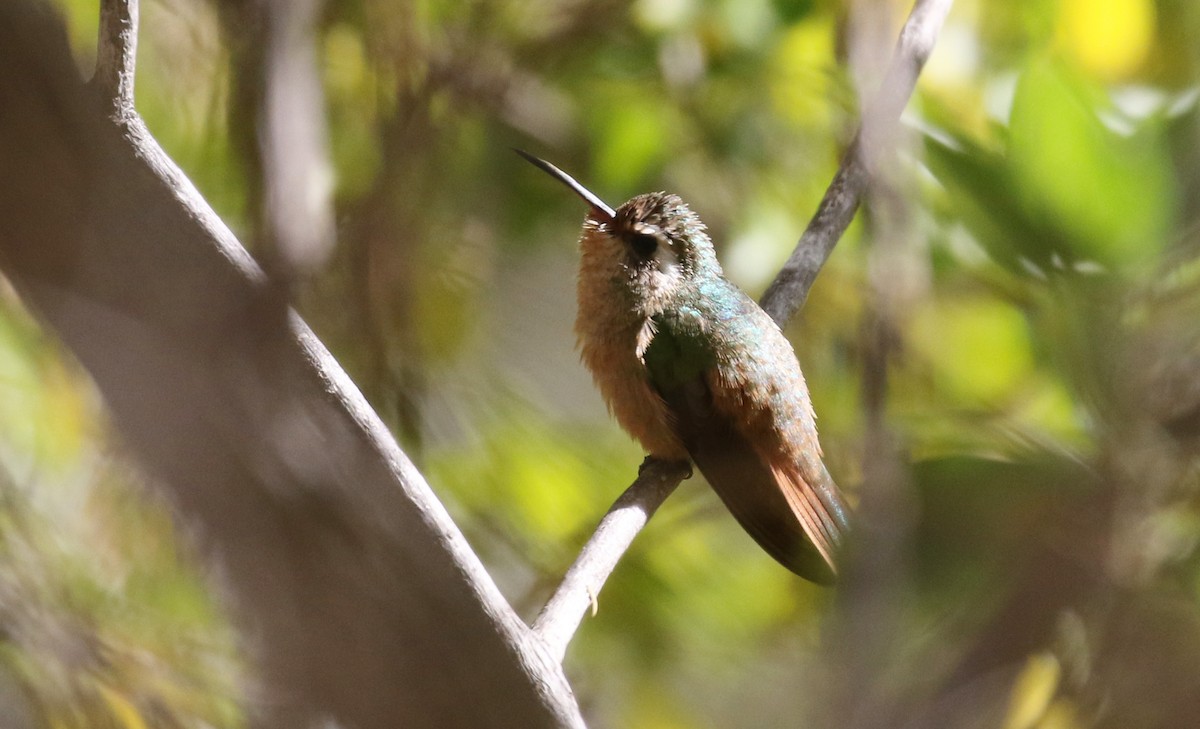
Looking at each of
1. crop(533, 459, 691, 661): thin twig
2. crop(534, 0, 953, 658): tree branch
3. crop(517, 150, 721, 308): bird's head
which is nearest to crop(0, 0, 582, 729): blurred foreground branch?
crop(534, 0, 953, 658): tree branch

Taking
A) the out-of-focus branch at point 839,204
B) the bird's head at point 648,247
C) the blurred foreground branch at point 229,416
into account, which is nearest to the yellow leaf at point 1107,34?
the out-of-focus branch at point 839,204

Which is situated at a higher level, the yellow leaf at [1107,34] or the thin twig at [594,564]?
the yellow leaf at [1107,34]

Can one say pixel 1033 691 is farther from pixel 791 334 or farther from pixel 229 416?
pixel 791 334

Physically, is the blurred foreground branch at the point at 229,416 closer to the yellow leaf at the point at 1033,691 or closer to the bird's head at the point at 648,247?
the yellow leaf at the point at 1033,691

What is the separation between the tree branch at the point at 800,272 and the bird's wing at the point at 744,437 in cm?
12

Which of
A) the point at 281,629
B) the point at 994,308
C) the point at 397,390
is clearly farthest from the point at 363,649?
the point at 994,308

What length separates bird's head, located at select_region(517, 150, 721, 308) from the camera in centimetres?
312

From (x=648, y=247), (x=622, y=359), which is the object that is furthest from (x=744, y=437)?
(x=648, y=247)

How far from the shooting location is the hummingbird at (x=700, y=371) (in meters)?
2.84

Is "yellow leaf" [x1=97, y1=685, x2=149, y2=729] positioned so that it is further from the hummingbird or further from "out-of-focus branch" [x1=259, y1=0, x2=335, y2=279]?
the hummingbird

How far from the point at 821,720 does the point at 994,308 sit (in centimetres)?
189

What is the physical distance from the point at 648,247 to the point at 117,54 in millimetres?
1976

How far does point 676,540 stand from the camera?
3.07m

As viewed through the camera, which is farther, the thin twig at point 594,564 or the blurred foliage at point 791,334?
the thin twig at point 594,564
